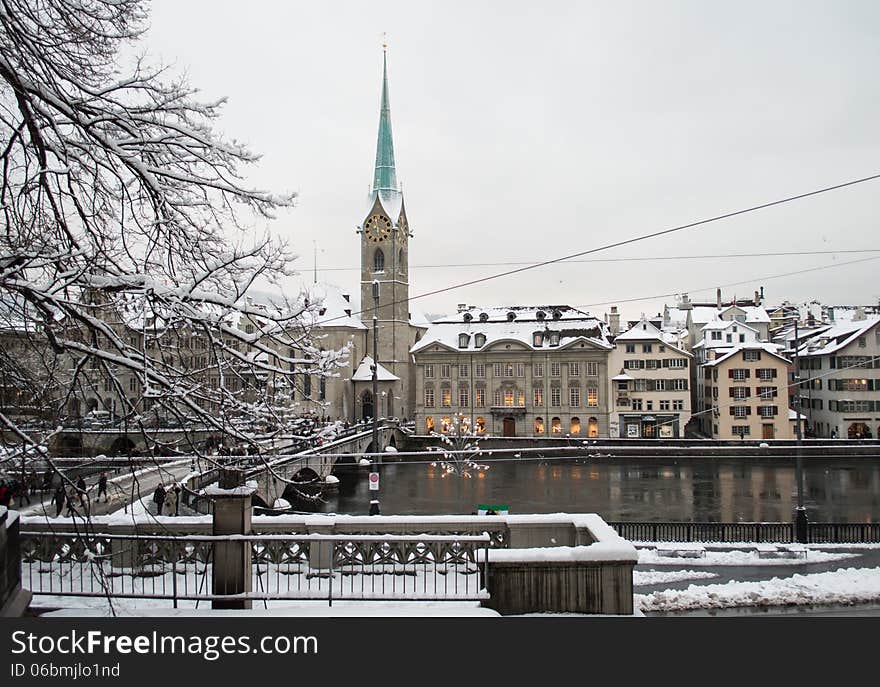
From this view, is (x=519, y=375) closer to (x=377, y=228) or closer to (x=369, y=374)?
(x=369, y=374)

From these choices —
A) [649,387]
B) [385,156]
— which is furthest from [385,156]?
[649,387]

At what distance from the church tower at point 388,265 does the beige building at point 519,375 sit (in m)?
7.21

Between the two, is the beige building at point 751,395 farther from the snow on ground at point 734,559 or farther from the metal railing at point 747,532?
the snow on ground at point 734,559

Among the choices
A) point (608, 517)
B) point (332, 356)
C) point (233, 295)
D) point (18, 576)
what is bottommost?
point (608, 517)

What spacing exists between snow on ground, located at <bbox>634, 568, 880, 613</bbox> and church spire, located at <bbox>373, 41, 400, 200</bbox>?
70.9m

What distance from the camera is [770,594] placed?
59.2 ft

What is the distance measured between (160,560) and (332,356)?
18.8ft

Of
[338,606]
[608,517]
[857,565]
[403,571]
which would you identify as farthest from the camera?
[608,517]

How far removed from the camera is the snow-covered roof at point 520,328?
6850cm

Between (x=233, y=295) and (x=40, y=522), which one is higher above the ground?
(x=233, y=295)
